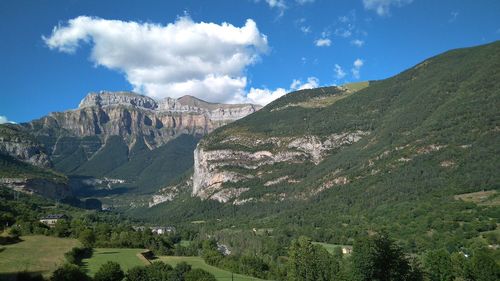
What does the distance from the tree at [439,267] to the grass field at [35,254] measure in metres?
67.6

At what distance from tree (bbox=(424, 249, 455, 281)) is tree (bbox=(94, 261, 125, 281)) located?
56.6 meters

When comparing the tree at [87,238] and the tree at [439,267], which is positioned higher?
the tree at [87,238]

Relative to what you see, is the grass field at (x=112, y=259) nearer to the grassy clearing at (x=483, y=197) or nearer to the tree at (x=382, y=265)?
the tree at (x=382, y=265)

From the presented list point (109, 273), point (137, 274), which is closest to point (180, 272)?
point (137, 274)

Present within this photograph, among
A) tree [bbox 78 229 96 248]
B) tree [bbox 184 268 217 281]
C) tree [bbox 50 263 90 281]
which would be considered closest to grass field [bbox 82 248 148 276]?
tree [bbox 78 229 96 248]

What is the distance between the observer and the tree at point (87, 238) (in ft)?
351

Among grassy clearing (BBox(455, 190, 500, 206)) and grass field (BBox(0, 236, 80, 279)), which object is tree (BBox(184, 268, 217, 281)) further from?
grassy clearing (BBox(455, 190, 500, 206))

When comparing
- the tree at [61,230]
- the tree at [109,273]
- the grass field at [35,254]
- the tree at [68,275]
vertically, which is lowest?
the tree at [109,273]

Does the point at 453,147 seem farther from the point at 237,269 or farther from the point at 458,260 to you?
the point at 237,269

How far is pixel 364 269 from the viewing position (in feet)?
222

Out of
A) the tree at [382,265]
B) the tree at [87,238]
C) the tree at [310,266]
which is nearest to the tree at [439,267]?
the tree at [310,266]

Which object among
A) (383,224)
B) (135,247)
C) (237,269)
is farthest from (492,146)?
(135,247)

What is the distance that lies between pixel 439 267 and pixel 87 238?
257 ft

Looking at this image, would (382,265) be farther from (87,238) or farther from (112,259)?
(87,238)
